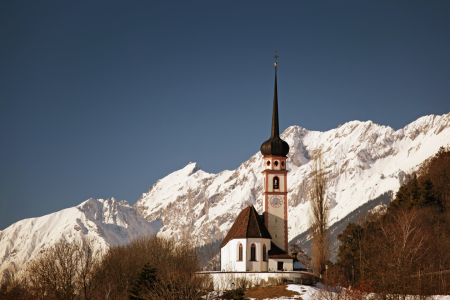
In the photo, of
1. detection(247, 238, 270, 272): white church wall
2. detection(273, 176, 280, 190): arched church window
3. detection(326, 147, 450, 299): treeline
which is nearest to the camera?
detection(326, 147, 450, 299): treeline

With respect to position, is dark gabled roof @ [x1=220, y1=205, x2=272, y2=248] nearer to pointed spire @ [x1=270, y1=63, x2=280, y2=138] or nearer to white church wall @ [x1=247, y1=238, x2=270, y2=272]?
white church wall @ [x1=247, y1=238, x2=270, y2=272]

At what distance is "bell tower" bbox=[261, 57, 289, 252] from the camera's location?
78562mm

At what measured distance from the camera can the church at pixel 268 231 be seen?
7306 centimetres

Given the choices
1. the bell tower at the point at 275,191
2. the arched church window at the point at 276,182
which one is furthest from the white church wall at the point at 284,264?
the arched church window at the point at 276,182

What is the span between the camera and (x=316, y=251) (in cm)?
7306

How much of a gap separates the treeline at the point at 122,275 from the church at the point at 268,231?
5.69m

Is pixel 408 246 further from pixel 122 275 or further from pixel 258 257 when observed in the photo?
pixel 122 275

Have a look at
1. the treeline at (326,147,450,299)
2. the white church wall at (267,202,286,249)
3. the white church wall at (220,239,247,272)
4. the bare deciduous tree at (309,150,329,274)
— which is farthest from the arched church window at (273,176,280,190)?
the treeline at (326,147,450,299)

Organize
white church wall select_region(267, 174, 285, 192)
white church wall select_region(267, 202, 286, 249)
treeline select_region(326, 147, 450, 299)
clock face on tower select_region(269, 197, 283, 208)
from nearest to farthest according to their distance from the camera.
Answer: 1. treeline select_region(326, 147, 450, 299)
2. white church wall select_region(267, 202, 286, 249)
3. clock face on tower select_region(269, 197, 283, 208)
4. white church wall select_region(267, 174, 285, 192)

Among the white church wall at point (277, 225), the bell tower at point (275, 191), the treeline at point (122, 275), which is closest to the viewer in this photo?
the treeline at point (122, 275)

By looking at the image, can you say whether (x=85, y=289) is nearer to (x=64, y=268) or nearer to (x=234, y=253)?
(x=64, y=268)

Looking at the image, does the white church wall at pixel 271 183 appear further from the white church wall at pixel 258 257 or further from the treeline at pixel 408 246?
the treeline at pixel 408 246

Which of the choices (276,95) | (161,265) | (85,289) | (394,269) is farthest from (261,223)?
(394,269)

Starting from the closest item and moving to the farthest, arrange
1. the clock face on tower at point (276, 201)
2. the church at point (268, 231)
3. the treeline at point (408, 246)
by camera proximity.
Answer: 1. the treeline at point (408, 246)
2. the church at point (268, 231)
3. the clock face on tower at point (276, 201)
